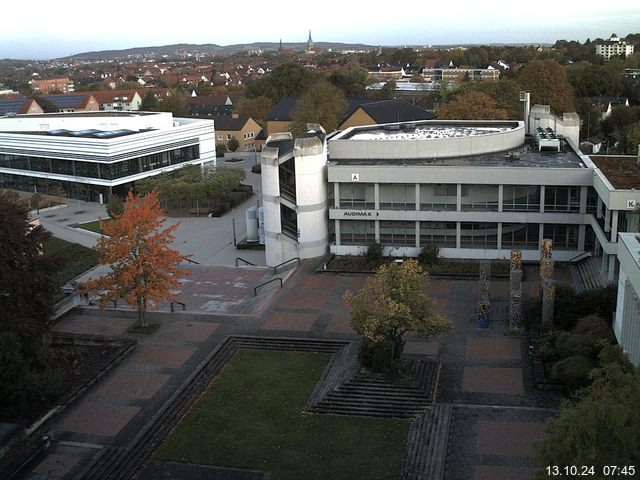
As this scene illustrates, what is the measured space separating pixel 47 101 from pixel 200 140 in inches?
2170

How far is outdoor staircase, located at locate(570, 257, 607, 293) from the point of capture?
32938 mm

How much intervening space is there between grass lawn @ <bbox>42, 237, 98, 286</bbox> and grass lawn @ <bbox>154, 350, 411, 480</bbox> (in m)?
17.2

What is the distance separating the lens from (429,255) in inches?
1490

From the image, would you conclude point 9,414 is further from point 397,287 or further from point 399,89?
point 399,89

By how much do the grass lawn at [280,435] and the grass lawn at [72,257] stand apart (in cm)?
1718

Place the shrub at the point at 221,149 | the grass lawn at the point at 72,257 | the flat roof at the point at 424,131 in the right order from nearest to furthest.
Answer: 1. the grass lawn at the point at 72,257
2. the flat roof at the point at 424,131
3. the shrub at the point at 221,149

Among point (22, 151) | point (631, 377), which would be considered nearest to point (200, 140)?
point (22, 151)

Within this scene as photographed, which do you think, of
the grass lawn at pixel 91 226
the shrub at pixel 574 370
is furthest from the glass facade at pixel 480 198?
the grass lawn at pixel 91 226

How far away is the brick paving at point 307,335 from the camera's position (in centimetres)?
2167

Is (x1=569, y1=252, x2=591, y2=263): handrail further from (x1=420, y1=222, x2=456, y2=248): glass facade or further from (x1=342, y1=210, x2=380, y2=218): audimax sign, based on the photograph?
(x1=342, y1=210, x2=380, y2=218): audimax sign

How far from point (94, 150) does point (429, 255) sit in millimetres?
33587

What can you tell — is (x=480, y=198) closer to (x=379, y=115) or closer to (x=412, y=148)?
(x=412, y=148)

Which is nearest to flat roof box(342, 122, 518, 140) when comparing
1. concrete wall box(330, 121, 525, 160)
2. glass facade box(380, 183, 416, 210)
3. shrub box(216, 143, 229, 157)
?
concrete wall box(330, 121, 525, 160)
